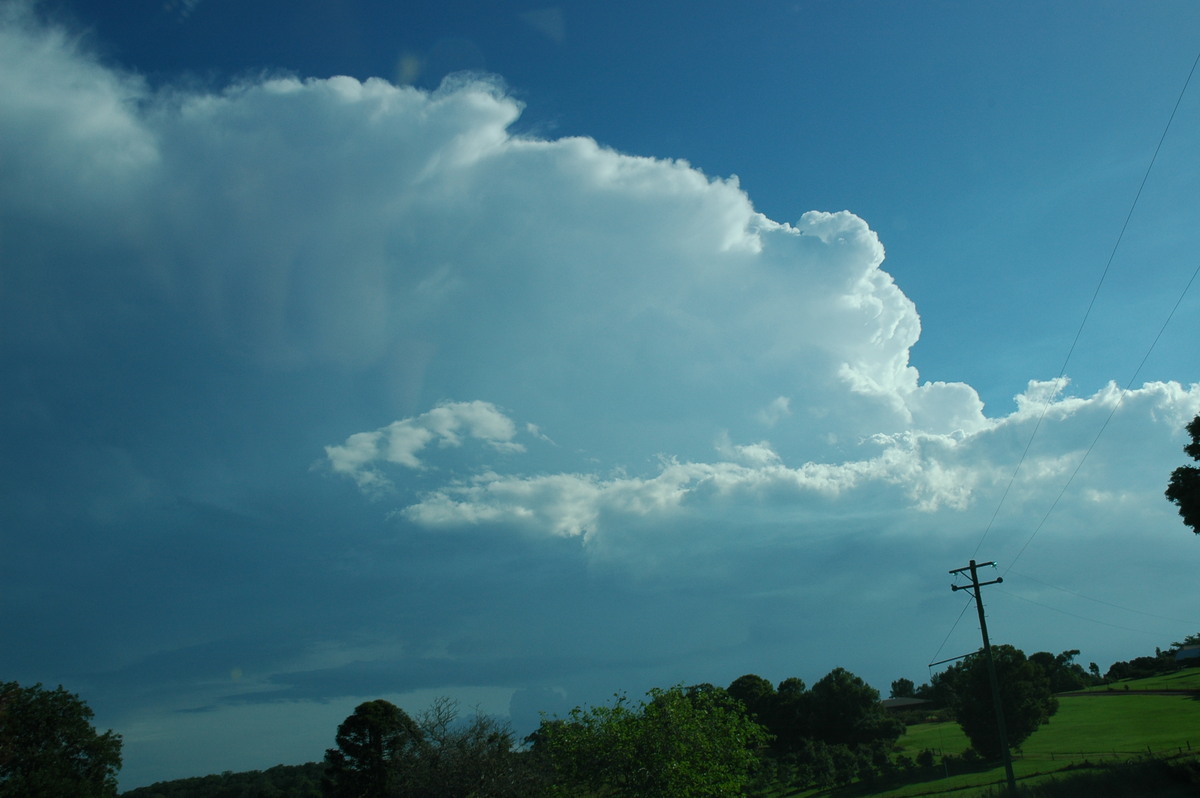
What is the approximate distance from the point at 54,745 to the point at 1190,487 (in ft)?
267

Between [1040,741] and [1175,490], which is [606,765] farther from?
[1040,741]

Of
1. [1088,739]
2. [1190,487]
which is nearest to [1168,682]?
[1088,739]

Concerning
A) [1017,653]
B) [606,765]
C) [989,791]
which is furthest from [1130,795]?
[1017,653]

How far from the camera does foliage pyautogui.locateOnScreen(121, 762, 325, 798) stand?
11178 cm

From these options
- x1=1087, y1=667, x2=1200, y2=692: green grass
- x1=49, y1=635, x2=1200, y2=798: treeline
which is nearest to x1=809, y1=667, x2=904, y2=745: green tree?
x1=49, y1=635, x2=1200, y2=798: treeline

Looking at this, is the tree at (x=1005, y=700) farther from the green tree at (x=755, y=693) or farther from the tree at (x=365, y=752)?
the tree at (x=365, y=752)

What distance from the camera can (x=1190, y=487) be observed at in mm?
32781

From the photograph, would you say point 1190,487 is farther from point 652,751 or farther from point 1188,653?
point 1188,653

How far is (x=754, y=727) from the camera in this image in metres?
37.4

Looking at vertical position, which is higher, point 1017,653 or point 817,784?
point 1017,653

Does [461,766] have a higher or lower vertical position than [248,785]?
higher

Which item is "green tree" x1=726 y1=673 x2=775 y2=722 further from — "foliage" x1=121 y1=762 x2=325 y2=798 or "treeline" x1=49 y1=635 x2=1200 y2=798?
"foliage" x1=121 y1=762 x2=325 y2=798

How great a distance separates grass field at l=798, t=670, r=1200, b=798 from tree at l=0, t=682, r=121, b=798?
60.6 meters

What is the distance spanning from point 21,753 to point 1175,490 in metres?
81.0
